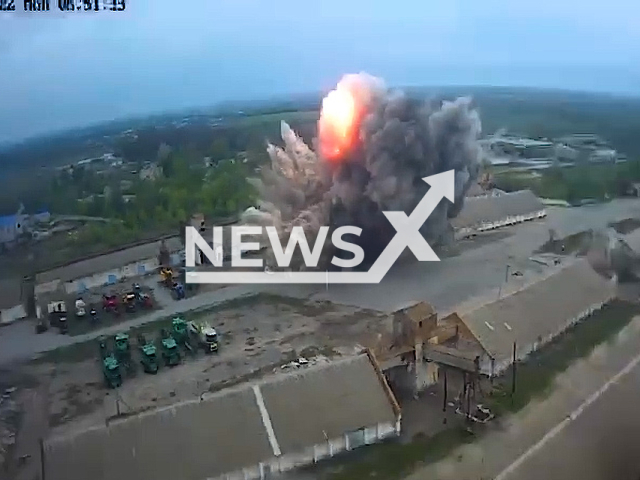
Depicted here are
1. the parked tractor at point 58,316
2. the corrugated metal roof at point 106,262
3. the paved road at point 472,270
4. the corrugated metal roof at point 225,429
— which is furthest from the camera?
the paved road at point 472,270

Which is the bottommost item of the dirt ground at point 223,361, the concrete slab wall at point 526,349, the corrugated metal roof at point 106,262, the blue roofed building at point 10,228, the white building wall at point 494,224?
the dirt ground at point 223,361

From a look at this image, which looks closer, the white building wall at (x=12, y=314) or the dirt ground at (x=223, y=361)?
the dirt ground at (x=223, y=361)

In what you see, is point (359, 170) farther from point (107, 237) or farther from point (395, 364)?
point (395, 364)

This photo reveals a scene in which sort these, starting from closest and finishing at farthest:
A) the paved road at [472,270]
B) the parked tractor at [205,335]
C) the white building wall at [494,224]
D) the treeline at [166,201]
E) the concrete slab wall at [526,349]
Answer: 1. the concrete slab wall at [526,349]
2. the parked tractor at [205,335]
3. the paved road at [472,270]
4. the treeline at [166,201]
5. the white building wall at [494,224]

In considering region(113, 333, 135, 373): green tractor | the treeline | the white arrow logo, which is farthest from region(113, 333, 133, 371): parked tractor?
the treeline

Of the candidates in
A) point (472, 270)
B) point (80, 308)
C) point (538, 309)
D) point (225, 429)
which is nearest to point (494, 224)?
point (472, 270)

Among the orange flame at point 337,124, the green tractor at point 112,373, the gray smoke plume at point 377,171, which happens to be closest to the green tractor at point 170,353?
the green tractor at point 112,373

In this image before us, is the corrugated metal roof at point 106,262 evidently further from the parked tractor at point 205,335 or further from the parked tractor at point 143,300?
the parked tractor at point 205,335

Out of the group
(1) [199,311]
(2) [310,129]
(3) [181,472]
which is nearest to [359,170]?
(2) [310,129]

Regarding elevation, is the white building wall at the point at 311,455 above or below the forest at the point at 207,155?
below
